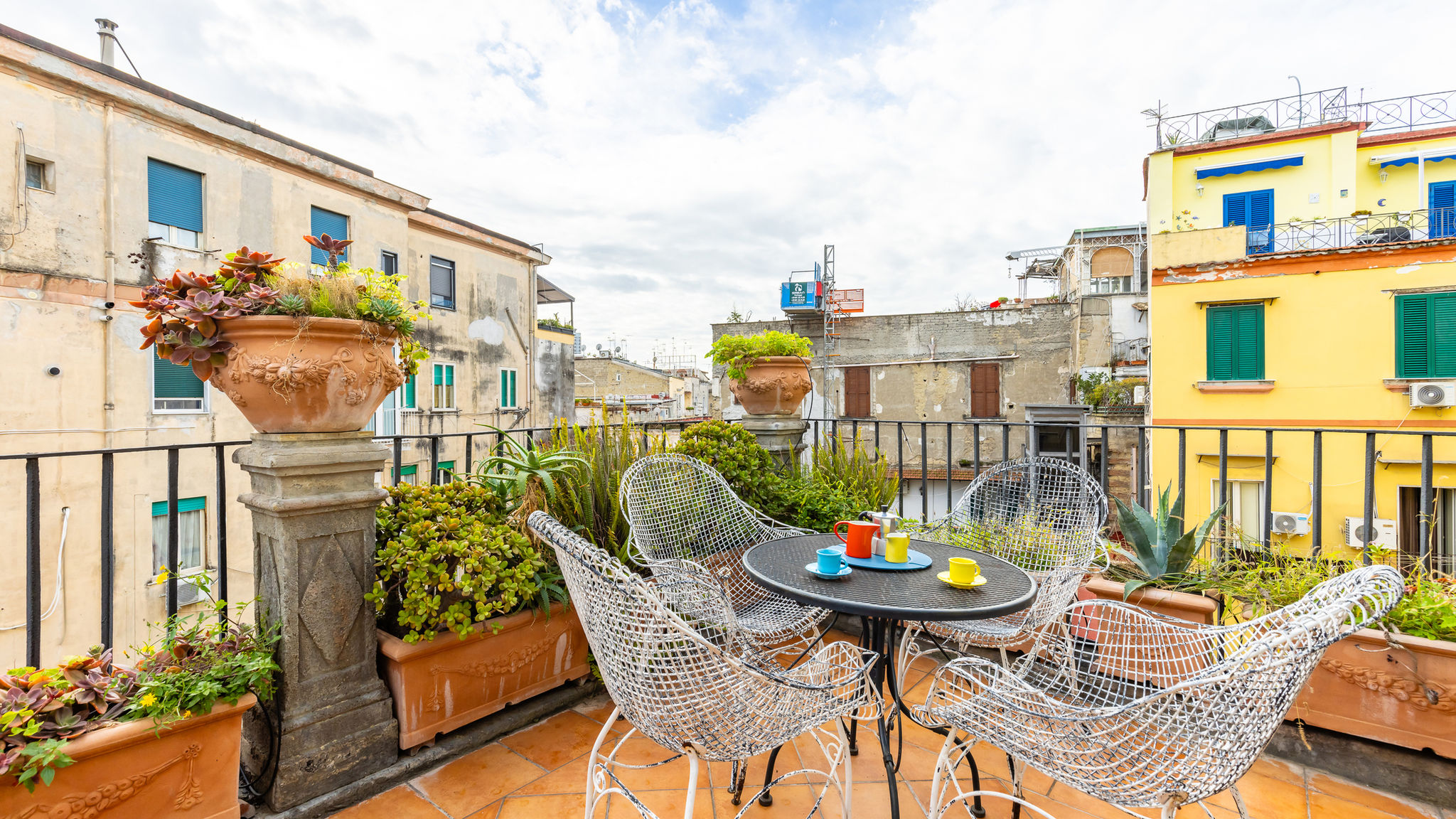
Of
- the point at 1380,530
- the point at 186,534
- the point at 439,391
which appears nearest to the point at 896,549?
the point at 186,534

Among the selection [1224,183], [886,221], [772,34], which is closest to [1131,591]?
[772,34]

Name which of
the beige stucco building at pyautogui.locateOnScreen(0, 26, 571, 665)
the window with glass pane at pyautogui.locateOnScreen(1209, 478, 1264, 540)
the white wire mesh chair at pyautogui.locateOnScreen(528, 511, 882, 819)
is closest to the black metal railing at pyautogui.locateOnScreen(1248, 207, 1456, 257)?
the window with glass pane at pyautogui.locateOnScreen(1209, 478, 1264, 540)

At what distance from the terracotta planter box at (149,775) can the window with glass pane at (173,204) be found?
1055 centimetres

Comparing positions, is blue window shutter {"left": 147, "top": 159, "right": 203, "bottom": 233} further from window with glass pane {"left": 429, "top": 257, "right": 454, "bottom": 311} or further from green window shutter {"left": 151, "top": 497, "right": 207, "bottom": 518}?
window with glass pane {"left": 429, "top": 257, "right": 454, "bottom": 311}

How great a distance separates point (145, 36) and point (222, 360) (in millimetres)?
11662

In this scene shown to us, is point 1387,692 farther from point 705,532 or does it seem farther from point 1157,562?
point 705,532

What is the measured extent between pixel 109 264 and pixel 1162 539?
12000 millimetres

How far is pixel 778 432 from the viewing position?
3447 mm

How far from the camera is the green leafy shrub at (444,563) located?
1840 millimetres

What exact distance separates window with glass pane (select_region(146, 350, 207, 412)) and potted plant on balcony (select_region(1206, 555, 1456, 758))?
11.4m

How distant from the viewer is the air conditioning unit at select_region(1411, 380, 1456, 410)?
8.20 metres

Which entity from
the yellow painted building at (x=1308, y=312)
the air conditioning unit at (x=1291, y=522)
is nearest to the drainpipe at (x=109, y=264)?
the yellow painted building at (x=1308, y=312)

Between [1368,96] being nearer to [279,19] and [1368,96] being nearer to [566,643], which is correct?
[566,643]

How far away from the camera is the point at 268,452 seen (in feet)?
5.40
